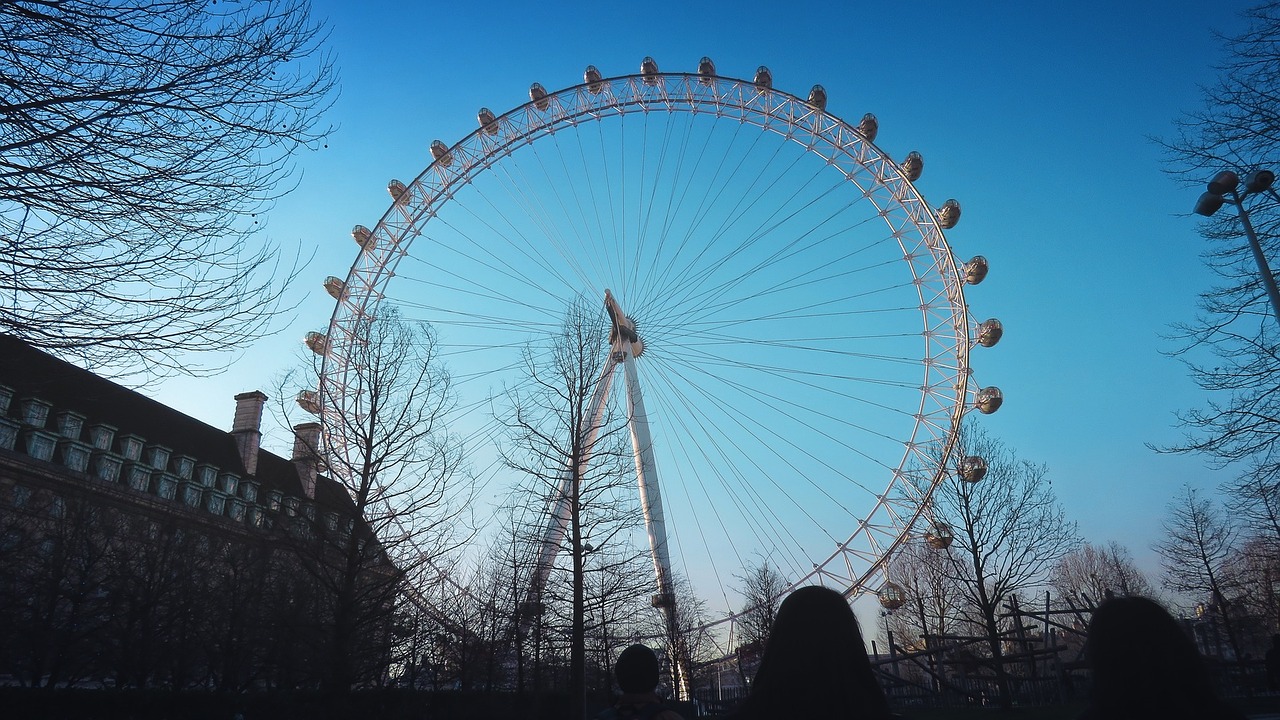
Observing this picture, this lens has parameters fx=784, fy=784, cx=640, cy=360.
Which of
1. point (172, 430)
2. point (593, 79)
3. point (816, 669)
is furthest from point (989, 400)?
point (172, 430)

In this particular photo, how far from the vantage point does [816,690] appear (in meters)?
2.74

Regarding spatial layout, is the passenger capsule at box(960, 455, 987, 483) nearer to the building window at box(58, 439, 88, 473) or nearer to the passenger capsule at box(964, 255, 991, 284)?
the passenger capsule at box(964, 255, 991, 284)

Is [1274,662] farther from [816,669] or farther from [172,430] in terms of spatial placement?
[172,430]

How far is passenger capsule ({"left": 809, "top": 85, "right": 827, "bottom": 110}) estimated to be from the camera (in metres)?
27.0

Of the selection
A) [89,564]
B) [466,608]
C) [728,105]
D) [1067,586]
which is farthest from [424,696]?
[1067,586]

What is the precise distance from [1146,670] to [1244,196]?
1384cm

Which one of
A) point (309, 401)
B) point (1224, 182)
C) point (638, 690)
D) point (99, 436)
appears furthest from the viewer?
point (99, 436)

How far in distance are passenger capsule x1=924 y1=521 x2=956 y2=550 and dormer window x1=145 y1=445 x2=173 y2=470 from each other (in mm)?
36931

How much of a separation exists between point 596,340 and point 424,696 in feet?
31.3

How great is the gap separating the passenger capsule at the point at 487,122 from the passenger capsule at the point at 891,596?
21.0m

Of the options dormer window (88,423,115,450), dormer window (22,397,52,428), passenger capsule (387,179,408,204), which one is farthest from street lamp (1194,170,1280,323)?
dormer window (88,423,115,450)

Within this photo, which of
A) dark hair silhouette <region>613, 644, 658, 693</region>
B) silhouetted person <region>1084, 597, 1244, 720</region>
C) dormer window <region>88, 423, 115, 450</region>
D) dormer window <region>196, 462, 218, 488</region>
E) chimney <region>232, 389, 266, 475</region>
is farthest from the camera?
chimney <region>232, 389, 266, 475</region>

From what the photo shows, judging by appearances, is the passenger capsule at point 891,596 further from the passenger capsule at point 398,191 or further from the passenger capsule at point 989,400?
the passenger capsule at point 398,191

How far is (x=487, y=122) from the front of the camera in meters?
28.9
